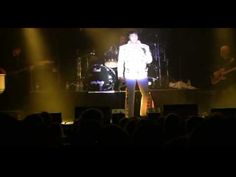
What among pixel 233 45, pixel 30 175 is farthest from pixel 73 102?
pixel 30 175

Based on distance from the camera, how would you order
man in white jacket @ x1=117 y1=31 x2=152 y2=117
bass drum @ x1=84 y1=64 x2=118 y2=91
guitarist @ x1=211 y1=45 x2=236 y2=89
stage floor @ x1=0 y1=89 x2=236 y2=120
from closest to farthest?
man in white jacket @ x1=117 y1=31 x2=152 y2=117 < stage floor @ x1=0 y1=89 x2=236 y2=120 < bass drum @ x1=84 y1=64 x2=118 y2=91 < guitarist @ x1=211 y1=45 x2=236 y2=89

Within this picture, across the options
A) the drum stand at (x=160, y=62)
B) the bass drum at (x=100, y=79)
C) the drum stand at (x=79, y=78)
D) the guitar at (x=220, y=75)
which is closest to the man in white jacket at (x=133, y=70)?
the bass drum at (x=100, y=79)

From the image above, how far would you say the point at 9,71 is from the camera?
Answer: 10570 millimetres

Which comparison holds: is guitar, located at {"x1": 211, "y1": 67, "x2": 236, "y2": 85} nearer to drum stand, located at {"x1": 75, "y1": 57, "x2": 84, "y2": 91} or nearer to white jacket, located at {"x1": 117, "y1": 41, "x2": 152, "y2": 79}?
white jacket, located at {"x1": 117, "y1": 41, "x2": 152, "y2": 79}

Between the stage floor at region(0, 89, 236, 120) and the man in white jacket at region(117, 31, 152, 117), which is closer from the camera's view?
the man in white jacket at region(117, 31, 152, 117)

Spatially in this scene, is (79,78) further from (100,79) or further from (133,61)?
(133,61)

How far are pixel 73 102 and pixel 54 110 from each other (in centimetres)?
57

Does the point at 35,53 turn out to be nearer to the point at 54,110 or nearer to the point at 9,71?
the point at 9,71

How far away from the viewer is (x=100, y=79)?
10.3 m

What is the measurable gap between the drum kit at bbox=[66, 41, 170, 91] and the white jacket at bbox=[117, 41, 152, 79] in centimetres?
192

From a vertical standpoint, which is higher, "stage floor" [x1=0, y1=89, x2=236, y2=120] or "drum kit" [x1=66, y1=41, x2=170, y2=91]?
"drum kit" [x1=66, y1=41, x2=170, y2=91]

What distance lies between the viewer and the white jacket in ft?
25.2

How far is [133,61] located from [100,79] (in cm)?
262

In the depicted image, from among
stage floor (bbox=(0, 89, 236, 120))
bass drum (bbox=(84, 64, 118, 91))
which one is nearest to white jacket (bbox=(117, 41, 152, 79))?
stage floor (bbox=(0, 89, 236, 120))
